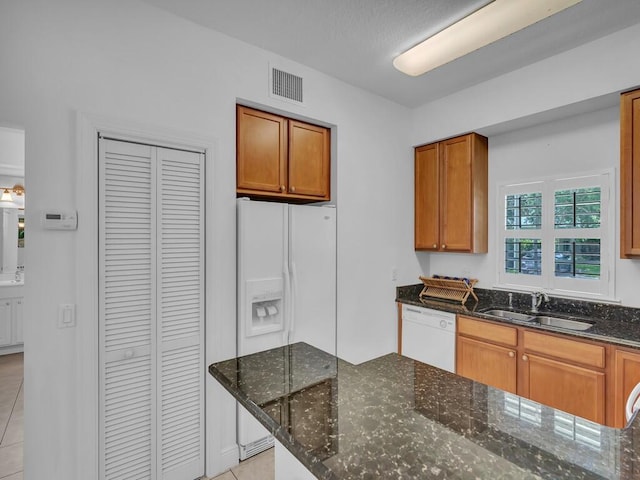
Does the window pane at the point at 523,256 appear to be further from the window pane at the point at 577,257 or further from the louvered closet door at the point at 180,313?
the louvered closet door at the point at 180,313

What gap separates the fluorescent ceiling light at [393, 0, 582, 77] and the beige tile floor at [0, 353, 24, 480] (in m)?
3.88

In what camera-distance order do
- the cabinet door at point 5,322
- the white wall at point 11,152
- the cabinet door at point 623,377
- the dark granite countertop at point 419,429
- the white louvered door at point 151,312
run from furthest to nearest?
the cabinet door at point 5,322 < the white wall at point 11,152 < the cabinet door at point 623,377 < the white louvered door at point 151,312 < the dark granite countertop at point 419,429

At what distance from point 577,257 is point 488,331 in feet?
3.13

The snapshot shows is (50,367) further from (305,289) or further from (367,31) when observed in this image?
(367,31)

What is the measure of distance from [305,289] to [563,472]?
198 centimetres

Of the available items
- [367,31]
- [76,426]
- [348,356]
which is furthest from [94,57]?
[348,356]

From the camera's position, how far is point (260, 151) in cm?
254

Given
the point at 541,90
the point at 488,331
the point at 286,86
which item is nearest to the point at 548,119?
the point at 541,90

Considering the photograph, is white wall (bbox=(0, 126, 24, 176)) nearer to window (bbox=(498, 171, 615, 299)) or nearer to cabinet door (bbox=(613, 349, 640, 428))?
window (bbox=(498, 171, 615, 299))

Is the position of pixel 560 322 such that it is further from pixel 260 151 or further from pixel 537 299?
pixel 260 151

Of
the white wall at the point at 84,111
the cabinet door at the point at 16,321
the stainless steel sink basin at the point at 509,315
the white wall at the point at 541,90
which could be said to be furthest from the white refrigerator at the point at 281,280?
the cabinet door at the point at 16,321

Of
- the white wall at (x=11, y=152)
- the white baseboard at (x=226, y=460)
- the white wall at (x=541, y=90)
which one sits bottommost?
the white baseboard at (x=226, y=460)

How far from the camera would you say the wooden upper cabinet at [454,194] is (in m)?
3.10

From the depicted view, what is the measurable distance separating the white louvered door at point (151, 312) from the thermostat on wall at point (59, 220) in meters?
0.13
